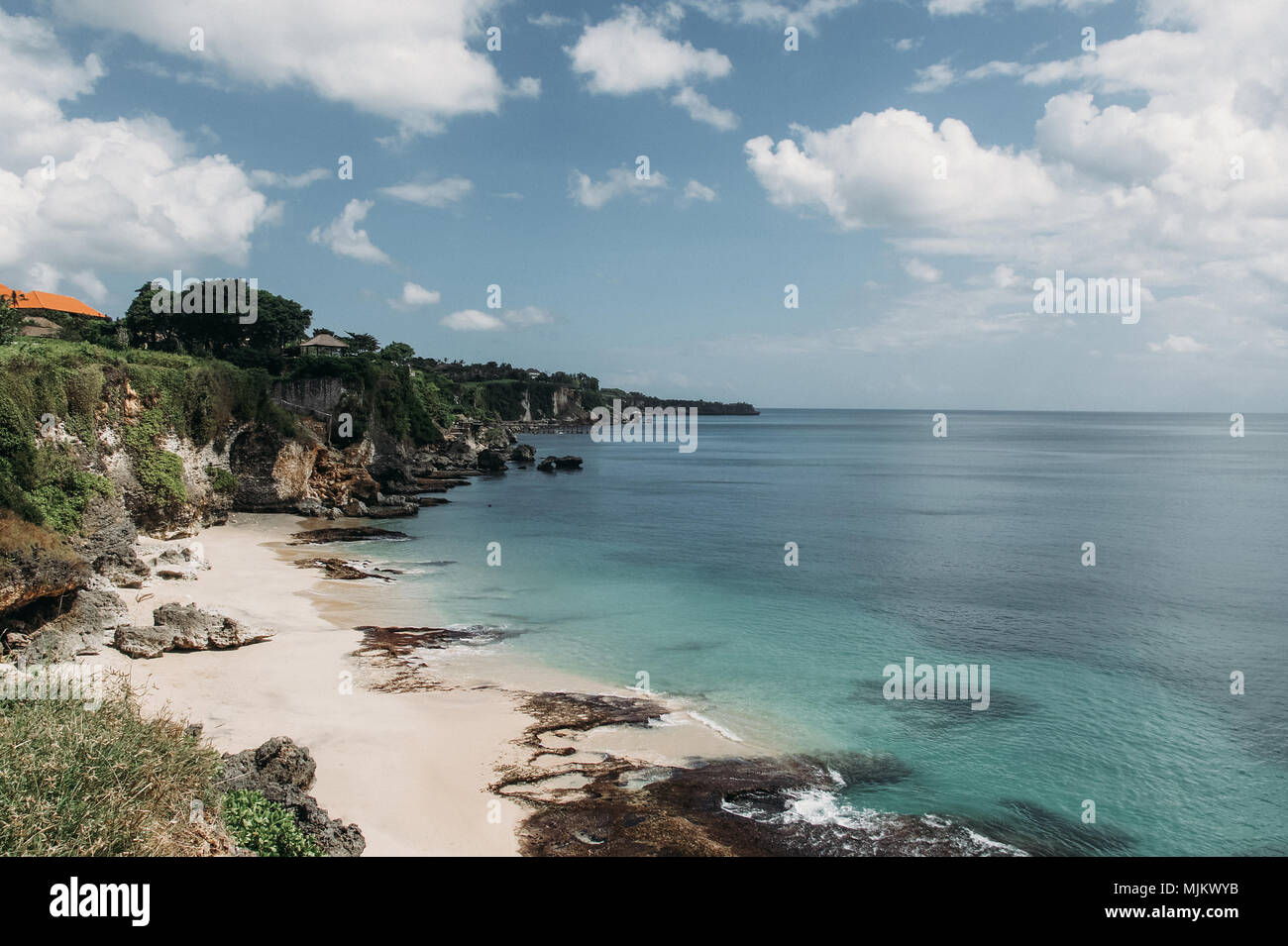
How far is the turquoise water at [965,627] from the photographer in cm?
1510

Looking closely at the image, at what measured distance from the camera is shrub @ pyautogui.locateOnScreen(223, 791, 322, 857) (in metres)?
9.48

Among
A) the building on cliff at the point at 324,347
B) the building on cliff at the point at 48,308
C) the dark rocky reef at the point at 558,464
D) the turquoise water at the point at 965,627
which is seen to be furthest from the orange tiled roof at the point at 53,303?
the dark rocky reef at the point at 558,464

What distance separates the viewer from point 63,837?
678 cm

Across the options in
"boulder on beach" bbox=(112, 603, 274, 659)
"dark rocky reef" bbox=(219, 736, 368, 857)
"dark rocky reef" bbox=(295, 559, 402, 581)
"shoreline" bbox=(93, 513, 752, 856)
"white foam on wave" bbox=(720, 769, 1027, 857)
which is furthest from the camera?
"dark rocky reef" bbox=(295, 559, 402, 581)

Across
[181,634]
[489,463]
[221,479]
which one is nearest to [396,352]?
[489,463]

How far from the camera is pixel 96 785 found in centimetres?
747

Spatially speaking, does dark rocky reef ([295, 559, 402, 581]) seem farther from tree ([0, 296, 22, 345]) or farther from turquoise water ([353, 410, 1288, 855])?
tree ([0, 296, 22, 345])

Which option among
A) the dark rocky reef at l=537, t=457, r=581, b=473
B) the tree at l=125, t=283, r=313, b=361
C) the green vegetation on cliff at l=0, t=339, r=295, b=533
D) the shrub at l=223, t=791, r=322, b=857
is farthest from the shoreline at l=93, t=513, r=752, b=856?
the dark rocky reef at l=537, t=457, r=581, b=473

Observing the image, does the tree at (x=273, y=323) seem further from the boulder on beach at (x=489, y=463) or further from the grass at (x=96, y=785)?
the grass at (x=96, y=785)

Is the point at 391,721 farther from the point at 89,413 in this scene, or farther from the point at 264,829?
the point at 89,413

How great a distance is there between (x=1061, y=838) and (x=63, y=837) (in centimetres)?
1476

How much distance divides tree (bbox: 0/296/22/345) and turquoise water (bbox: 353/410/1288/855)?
17.4 metres

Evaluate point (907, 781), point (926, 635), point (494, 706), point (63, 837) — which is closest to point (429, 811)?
point (494, 706)

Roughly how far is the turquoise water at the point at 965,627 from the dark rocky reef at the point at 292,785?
8.81 meters
